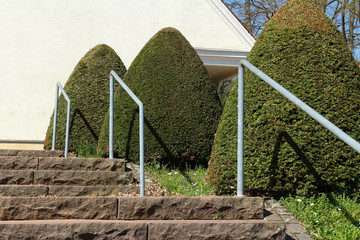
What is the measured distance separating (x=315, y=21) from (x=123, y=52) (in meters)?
6.87

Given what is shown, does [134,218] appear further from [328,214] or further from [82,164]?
[82,164]

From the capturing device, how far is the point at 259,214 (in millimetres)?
3303

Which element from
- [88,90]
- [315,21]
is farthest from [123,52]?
[315,21]

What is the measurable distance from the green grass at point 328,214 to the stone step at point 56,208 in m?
1.63

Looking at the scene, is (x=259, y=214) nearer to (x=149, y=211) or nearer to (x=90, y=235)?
(x=149, y=211)

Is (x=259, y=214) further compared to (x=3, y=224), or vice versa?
(x=259, y=214)

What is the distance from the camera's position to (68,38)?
10.5 meters

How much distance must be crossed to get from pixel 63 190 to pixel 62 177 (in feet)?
1.60

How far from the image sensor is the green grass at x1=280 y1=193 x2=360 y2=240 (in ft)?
11.0

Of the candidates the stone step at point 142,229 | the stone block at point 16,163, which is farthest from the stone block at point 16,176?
the stone step at point 142,229

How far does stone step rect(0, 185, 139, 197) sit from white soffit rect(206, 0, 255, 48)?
771 centimetres

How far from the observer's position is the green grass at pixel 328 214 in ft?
11.0

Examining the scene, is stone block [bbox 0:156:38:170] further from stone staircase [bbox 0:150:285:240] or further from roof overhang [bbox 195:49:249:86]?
roof overhang [bbox 195:49:249:86]

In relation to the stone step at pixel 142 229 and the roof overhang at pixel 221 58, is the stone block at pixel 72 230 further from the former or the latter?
the roof overhang at pixel 221 58
